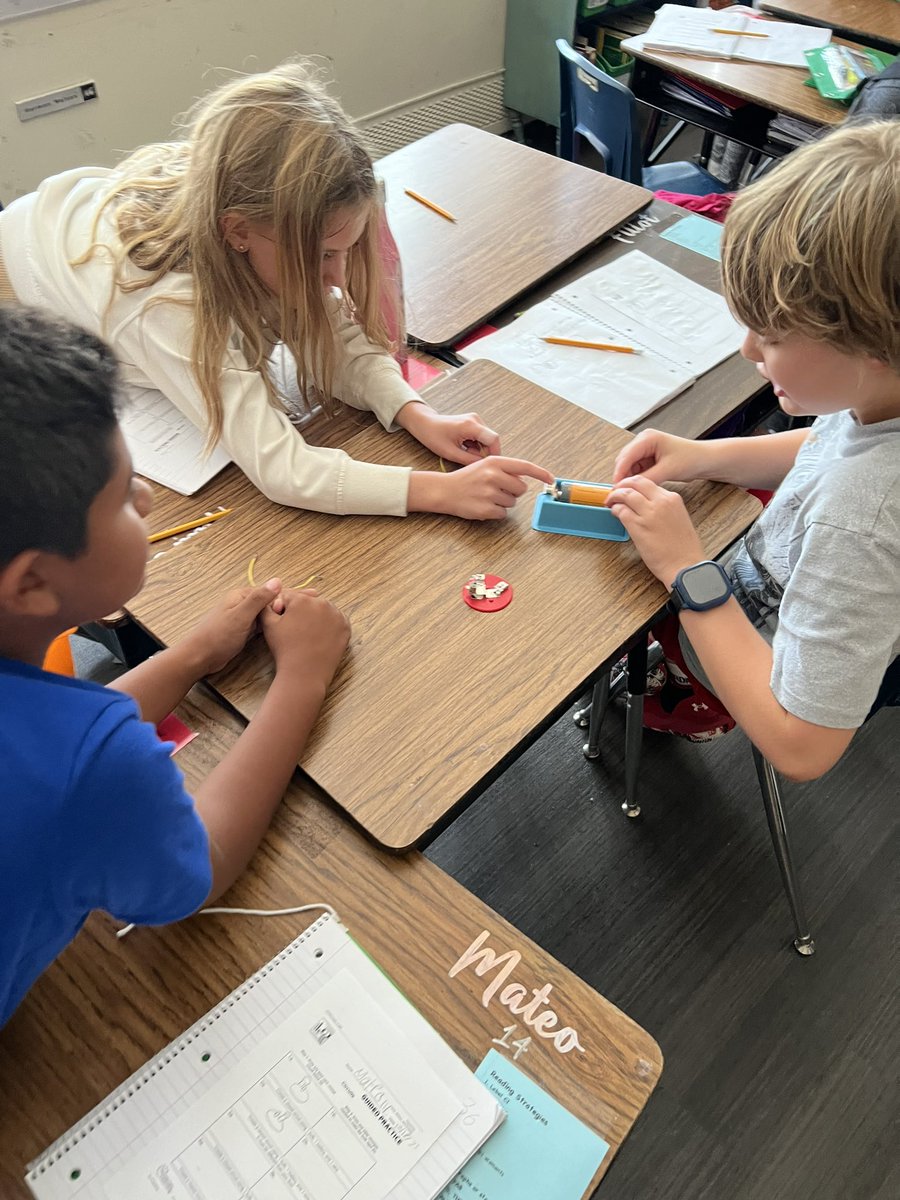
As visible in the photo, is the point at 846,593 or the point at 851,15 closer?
the point at 846,593

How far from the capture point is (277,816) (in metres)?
0.87

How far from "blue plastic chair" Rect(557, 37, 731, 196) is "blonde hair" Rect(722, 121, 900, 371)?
1.16m

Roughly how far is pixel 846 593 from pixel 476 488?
453 mm

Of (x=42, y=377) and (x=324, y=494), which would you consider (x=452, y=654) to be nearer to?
(x=324, y=494)

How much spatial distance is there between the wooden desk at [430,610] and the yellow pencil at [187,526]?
0.01 meters

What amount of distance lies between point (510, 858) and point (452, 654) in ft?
2.99

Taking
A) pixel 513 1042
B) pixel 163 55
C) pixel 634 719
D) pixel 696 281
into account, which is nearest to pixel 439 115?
pixel 163 55

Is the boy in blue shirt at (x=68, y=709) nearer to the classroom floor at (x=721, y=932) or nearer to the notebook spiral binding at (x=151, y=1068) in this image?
the notebook spiral binding at (x=151, y=1068)

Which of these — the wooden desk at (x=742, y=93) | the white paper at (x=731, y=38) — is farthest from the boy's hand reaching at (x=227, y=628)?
the white paper at (x=731, y=38)

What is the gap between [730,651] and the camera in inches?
39.6

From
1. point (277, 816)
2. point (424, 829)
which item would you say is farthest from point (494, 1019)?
point (277, 816)

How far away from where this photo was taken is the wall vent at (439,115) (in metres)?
3.21

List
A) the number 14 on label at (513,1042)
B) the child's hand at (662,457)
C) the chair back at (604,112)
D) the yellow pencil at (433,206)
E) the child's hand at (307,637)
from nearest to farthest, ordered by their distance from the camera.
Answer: the number 14 on label at (513,1042), the child's hand at (307,637), the child's hand at (662,457), the yellow pencil at (433,206), the chair back at (604,112)

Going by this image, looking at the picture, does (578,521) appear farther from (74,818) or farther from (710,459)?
(74,818)
